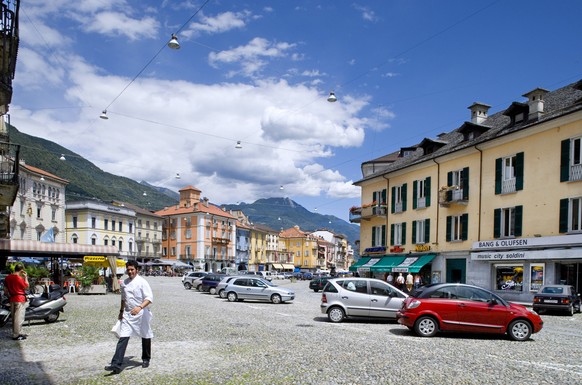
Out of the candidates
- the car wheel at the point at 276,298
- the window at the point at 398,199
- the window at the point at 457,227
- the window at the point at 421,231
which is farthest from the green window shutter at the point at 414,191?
the car wheel at the point at 276,298

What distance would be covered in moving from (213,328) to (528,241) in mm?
19836

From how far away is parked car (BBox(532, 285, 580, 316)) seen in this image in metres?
22.4

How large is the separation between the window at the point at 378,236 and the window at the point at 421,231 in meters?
4.92

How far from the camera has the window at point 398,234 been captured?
40312 millimetres

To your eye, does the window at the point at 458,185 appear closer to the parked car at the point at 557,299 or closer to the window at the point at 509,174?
the window at the point at 509,174

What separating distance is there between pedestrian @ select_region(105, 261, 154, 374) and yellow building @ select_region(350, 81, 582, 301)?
2243 centimetres

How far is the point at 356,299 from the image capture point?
17062mm

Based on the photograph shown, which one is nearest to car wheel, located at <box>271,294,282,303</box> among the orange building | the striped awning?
the striped awning

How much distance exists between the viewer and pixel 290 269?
428 feet

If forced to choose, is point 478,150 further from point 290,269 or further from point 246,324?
point 290,269

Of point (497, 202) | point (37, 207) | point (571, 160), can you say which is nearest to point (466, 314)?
point (571, 160)

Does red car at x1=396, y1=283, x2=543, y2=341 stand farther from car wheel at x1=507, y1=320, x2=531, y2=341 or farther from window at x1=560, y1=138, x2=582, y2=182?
window at x1=560, y1=138, x2=582, y2=182

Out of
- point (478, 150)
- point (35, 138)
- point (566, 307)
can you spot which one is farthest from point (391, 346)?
point (35, 138)

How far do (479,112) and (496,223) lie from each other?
33.9 ft
